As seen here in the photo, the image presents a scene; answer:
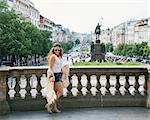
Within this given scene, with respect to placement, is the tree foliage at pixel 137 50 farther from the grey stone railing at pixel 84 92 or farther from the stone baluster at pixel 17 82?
the stone baluster at pixel 17 82

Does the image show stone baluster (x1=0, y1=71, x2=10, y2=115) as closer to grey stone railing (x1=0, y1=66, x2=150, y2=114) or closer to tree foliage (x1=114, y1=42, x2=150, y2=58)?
grey stone railing (x1=0, y1=66, x2=150, y2=114)

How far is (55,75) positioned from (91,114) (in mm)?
1202

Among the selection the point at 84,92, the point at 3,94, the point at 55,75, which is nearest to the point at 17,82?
the point at 3,94

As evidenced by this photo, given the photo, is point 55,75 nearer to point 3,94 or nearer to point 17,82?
point 17,82

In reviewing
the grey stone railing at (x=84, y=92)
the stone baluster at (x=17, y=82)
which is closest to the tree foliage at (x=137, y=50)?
the grey stone railing at (x=84, y=92)

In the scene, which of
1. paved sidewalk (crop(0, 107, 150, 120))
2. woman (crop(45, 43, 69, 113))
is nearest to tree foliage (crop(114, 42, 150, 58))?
paved sidewalk (crop(0, 107, 150, 120))

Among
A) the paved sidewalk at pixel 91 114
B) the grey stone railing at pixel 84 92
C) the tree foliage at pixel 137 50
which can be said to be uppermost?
the tree foliage at pixel 137 50

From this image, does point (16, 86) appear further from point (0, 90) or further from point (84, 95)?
point (84, 95)

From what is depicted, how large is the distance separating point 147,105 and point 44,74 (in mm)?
2595

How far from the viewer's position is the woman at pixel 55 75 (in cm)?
912

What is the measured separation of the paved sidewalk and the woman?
38 centimetres

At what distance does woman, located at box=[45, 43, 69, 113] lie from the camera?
29.9 ft

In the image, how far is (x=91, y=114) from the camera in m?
9.40

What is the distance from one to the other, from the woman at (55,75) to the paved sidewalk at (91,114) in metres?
0.38
